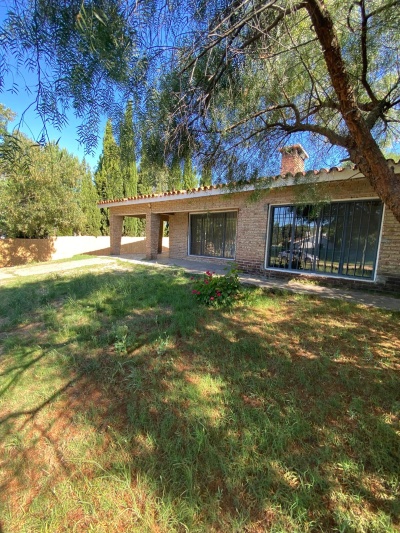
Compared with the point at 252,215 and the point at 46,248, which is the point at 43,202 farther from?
the point at 252,215

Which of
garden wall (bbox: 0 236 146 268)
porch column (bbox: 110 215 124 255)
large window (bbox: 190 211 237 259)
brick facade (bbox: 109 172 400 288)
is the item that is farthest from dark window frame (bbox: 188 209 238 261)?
garden wall (bbox: 0 236 146 268)

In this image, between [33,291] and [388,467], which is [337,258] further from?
[33,291]

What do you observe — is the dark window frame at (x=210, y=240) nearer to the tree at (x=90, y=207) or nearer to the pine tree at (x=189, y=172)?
the pine tree at (x=189, y=172)

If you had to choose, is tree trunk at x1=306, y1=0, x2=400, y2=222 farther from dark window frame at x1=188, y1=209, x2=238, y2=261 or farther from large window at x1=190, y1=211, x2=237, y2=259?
large window at x1=190, y1=211, x2=237, y2=259

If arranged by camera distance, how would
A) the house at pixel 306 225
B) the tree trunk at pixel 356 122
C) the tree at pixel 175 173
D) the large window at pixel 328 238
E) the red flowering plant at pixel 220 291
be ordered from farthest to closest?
the large window at pixel 328 238, the house at pixel 306 225, the red flowering plant at pixel 220 291, the tree at pixel 175 173, the tree trunk at pixel 356 122

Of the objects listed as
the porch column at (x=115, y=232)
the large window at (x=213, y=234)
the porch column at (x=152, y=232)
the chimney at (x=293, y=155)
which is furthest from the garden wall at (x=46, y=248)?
the chimney at (x=293, y=155)

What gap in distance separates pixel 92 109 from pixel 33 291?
17.4ft

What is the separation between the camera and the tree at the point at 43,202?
1044 cm

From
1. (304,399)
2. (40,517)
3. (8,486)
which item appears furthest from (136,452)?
(304,399)

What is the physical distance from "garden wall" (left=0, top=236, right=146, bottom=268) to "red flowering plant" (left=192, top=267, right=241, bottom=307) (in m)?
11.3

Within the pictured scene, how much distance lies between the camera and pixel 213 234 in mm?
9695

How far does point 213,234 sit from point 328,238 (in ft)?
14.9

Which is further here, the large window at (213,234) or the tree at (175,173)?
the large window at (213,234)

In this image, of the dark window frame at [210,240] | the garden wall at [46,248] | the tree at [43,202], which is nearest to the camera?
the dark window frame at [210,240]
